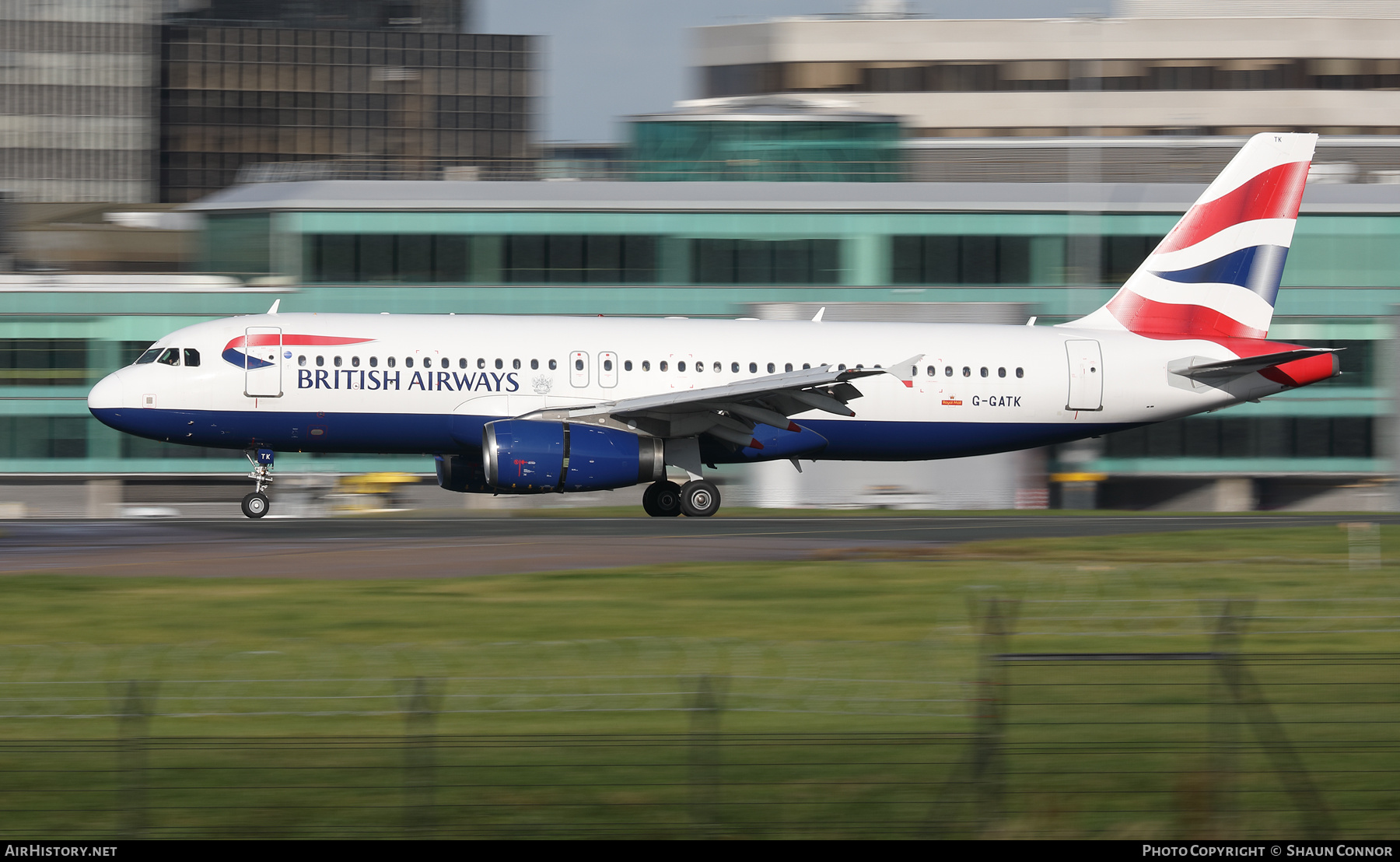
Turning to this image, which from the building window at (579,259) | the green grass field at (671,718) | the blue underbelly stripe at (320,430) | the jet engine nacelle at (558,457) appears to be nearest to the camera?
the green grass field at (671,718)

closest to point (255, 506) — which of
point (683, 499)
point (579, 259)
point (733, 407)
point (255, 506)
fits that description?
point (255, 506)

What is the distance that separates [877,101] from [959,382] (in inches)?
2740

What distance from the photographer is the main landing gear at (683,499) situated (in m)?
31.5

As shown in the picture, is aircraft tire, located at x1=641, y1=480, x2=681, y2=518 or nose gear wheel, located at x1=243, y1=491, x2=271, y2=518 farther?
aircraft tire, located at x1=641, y1=480, x2=681, y2=518

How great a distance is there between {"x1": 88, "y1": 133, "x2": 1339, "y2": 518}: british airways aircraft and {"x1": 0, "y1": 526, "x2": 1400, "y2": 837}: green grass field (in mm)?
12613

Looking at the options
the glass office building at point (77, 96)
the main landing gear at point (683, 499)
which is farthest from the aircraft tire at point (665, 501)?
the glass office building at point (77, 96)

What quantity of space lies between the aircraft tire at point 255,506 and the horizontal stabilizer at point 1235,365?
18753mm

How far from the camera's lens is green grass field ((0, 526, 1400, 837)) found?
365 inches

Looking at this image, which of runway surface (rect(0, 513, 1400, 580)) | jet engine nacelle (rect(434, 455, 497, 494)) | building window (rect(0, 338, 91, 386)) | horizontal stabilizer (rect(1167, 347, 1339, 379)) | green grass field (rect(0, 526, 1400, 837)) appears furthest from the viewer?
building window (rect(0, 338, 91, 386))

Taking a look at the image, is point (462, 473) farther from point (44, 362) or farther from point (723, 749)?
point (44, 362)

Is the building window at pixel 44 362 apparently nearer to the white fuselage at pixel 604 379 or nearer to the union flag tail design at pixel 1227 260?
the white fuselage at pixel 604 379

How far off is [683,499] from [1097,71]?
74645 millimetres

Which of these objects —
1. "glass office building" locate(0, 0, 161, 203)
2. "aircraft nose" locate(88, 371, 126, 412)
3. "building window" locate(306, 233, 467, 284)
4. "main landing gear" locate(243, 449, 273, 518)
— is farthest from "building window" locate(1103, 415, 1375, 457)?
"glass office building" locate(0, 0, 161, 203)

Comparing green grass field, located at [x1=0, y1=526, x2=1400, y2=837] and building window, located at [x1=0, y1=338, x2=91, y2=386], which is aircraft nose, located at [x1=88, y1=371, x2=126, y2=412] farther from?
building window, located at [x1=0, y1=338, x2=91, y2=386]
